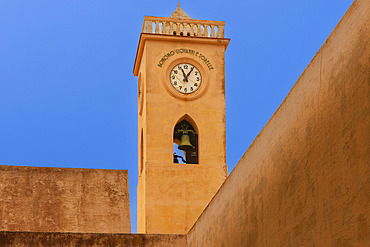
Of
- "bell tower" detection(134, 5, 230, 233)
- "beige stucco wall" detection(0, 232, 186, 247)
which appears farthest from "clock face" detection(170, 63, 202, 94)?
"beige stucco wall" detection(0, 232, 186, 247)

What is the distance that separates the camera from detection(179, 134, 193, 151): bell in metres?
17.6

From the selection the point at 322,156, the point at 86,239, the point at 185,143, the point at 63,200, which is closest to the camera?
the point at 322,156

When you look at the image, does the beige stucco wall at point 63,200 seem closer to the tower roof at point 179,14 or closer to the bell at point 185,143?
the bell at point 185,143

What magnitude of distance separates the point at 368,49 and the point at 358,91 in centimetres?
22

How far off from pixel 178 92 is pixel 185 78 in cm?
48

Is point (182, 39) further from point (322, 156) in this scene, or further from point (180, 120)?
point (322, 156)

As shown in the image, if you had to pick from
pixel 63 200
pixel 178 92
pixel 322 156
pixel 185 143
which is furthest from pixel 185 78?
pixel 322 156

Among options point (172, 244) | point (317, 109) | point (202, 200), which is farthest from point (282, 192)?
point (202, 200)

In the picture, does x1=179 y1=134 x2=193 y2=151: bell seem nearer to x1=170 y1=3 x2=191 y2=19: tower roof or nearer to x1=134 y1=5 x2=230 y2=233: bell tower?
x1=134 y1=5 x2=230 y2=233: bell tower

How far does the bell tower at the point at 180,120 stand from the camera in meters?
17.6

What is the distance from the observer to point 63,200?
1241cm

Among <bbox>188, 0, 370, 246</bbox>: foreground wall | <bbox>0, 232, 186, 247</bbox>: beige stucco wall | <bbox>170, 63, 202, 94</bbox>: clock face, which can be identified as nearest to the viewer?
<bbox>188, 0, 370, 246</bbox>: foreground wall

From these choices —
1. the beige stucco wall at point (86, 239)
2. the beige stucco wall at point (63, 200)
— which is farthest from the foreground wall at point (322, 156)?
the beige stucco wall at point (63, 200)

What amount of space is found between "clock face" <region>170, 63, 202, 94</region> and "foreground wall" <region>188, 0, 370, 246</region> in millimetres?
12735
